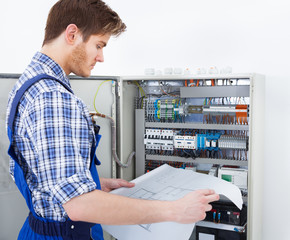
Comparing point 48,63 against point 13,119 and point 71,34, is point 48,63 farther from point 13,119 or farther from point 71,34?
point 13,119

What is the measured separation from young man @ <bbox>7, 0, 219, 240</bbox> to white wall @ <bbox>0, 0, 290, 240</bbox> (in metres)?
1.18

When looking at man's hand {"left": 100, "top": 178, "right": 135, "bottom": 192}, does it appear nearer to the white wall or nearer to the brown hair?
the brown hair

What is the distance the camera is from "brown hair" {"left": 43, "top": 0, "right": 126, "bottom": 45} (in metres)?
0.94

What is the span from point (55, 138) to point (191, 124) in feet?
3.96

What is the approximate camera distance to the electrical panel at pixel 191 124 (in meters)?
1.77

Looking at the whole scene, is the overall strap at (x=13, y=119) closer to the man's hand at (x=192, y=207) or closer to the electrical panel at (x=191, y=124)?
the man's hand at (x=192, y=207)

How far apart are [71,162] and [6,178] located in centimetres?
98

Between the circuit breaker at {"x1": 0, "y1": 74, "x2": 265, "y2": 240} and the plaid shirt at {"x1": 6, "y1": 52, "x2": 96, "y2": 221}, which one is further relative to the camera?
the circuit breaker at {"x1": 0, "y1": 74, "x2": 265, "y2": 240}

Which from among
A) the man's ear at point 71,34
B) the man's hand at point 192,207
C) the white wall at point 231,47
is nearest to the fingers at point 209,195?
the man's hand at point 192,207

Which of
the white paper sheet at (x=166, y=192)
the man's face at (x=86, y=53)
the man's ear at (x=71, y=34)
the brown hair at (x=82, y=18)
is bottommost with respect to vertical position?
the white paper sheet at (x=166, y=192)

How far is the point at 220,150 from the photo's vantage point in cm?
198

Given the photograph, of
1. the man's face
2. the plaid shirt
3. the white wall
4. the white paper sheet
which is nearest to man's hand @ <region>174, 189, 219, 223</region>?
the white paper sheet

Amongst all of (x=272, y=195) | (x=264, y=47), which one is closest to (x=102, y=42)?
(x=264, y=47)

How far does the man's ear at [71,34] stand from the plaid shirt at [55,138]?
0.57ft
